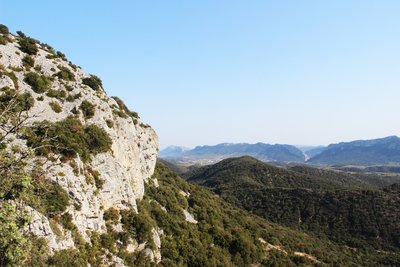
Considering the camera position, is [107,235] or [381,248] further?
[381,248]

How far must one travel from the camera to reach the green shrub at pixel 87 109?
32.1m

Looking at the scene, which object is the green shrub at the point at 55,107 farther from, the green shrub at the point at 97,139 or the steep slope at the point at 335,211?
the steep slope at the point at 335,211

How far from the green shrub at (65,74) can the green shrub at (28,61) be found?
292 cm

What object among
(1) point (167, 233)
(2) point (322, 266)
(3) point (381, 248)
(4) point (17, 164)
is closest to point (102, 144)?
(1) point (167, 233)

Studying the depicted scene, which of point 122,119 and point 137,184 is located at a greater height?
point 122,119

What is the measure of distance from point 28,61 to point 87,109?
31.4 feet

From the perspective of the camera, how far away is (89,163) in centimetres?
2678

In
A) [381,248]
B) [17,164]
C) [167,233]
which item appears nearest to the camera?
[17,164]

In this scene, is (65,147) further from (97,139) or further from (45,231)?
(97,139)

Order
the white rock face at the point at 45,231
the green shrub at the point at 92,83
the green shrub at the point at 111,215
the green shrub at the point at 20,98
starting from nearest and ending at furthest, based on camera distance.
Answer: the white rock face at the point at 45,231 < the green shrub at the point at 20,98 < the green shrub at the point at 111,215 < the green shrub at the point at 92,83

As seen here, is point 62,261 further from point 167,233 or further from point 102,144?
point 167,233

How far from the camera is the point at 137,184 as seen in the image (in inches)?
1364

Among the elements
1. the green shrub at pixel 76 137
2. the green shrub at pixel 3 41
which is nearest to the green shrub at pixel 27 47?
the green shrub at pixel 3 41

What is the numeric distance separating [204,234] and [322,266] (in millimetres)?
23157
